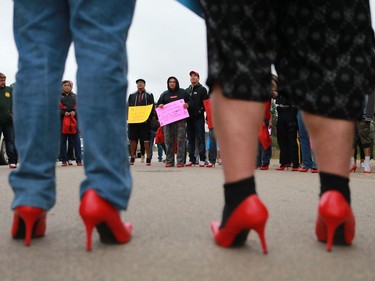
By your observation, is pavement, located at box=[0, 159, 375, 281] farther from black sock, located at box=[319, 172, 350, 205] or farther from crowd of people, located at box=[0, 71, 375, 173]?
crowd of people, located at box=[0, 71, 375, 173]

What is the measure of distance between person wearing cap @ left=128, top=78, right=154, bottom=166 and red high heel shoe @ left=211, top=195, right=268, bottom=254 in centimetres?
770

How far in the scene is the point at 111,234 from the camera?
150 centimetres

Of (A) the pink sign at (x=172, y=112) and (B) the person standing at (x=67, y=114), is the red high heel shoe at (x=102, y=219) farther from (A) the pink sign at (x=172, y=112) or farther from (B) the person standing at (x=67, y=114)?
(B) the person standing at (x=67, y=114)

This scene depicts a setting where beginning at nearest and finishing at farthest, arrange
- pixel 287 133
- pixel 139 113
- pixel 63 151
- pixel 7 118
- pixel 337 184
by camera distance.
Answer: pixel 337 184
pixel 287 133
pixel 7 118
pixel 63 151
pixel 139 113

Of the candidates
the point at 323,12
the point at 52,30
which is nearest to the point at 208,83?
the point at 323,12

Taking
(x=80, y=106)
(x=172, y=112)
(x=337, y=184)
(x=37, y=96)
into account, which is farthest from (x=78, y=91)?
(x=172, y=112)

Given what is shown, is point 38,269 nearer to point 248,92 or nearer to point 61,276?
point 61,276

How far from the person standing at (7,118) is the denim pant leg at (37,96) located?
21.4 ft

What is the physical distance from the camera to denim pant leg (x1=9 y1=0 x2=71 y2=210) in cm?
156

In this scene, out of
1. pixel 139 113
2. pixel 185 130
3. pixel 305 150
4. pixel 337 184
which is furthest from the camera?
pixel 139 113

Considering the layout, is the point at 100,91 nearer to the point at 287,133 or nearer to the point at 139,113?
the point at 287,133

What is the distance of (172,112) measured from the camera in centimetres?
861

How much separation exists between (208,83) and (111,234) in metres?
0.60

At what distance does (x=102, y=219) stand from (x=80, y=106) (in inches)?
15.2
